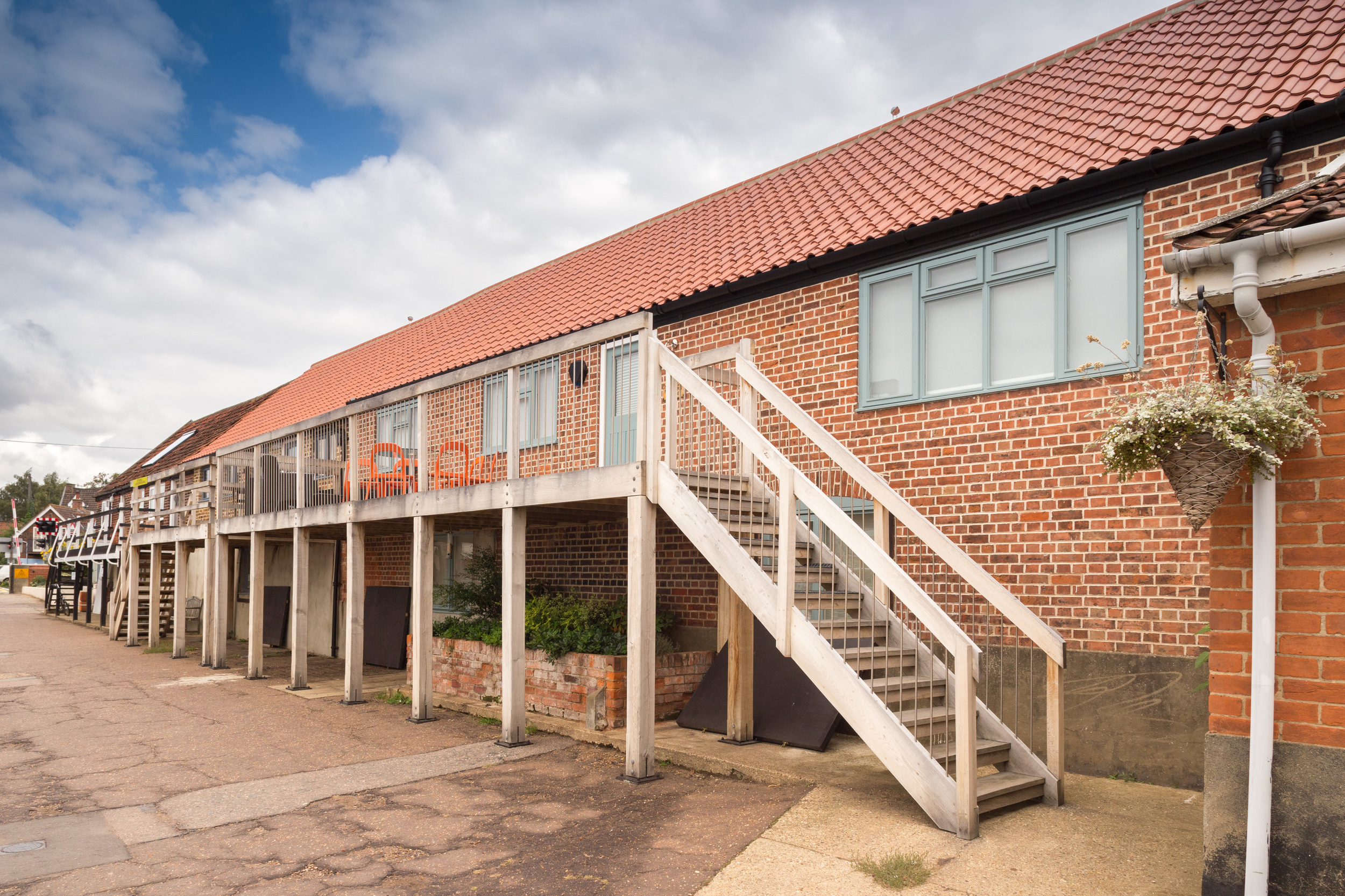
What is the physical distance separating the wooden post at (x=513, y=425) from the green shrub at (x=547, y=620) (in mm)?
1499

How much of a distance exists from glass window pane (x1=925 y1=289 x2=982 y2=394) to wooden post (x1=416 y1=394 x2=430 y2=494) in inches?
199

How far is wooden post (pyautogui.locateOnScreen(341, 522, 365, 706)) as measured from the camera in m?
10.6

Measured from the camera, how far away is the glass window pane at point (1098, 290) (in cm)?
662

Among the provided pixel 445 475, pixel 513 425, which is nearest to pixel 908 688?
pixel 513 425

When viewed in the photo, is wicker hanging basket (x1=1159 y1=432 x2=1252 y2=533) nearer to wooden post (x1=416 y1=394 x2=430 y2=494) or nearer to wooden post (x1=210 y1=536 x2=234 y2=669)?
wooden post (x1=416 y1=394 x2=430 y2=494)

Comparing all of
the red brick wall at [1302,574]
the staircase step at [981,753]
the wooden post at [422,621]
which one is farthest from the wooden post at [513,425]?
the red brick wall at [1302,574]

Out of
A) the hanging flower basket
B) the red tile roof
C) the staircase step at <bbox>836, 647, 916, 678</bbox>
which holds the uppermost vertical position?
the red tile roof

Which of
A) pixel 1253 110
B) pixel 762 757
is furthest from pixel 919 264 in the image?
pixel 762 757

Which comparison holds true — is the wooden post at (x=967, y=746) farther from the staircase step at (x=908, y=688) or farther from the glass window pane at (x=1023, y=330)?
the glass window pane at (x=1023, y=330)

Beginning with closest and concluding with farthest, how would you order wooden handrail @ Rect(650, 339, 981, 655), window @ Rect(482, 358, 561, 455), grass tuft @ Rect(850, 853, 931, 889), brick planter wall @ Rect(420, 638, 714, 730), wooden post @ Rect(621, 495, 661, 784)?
grass tuft @ Rect(850, 853, 931, 889) → wooden handrail @ Rect(650, 339, 981, 655) → wooden post @ Rect(621, 495, 661, 784) → brick planter wall @ Rect(420, 638, 714, 730) → window @ Rect(482, 358, 561, 455)

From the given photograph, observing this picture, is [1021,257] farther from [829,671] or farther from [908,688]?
[829,671]

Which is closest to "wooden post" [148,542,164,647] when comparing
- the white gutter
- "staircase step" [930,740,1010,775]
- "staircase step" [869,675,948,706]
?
"staircase step" [869,675,948,706]

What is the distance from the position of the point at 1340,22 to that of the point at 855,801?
21.8 ft

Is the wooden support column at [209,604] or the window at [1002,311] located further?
the wooden support column at [209,604]
